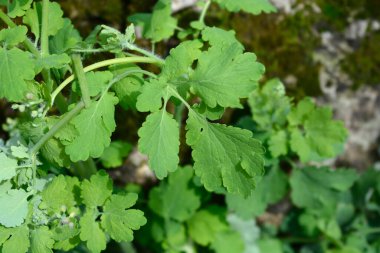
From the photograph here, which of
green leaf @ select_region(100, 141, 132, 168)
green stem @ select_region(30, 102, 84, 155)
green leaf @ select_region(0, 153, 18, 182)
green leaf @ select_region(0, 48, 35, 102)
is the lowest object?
green leaf @ select_region(100, 141, 132, 168)

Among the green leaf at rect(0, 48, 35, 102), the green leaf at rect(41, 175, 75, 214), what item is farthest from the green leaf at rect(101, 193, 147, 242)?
the green leaf at rect(0, 48, 35, 102)

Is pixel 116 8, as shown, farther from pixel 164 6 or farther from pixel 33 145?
pixel 33 145

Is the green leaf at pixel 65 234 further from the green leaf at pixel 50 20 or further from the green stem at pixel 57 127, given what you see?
the green leaf at pixel 50 20

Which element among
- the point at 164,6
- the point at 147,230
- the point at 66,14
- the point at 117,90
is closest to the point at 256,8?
the point at 164,6

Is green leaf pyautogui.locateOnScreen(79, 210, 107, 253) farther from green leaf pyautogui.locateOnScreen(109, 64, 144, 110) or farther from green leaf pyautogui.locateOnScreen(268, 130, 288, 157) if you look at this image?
green leaf pyautogui.locateOnScreen(268, 130, 288, 157)

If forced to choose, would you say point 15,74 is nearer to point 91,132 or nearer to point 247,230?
point 91,132

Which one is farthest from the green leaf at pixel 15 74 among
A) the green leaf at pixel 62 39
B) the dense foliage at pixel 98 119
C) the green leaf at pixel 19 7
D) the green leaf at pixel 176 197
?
the green leaf at pixel 176 197

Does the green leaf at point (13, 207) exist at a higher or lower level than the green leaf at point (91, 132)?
lower
